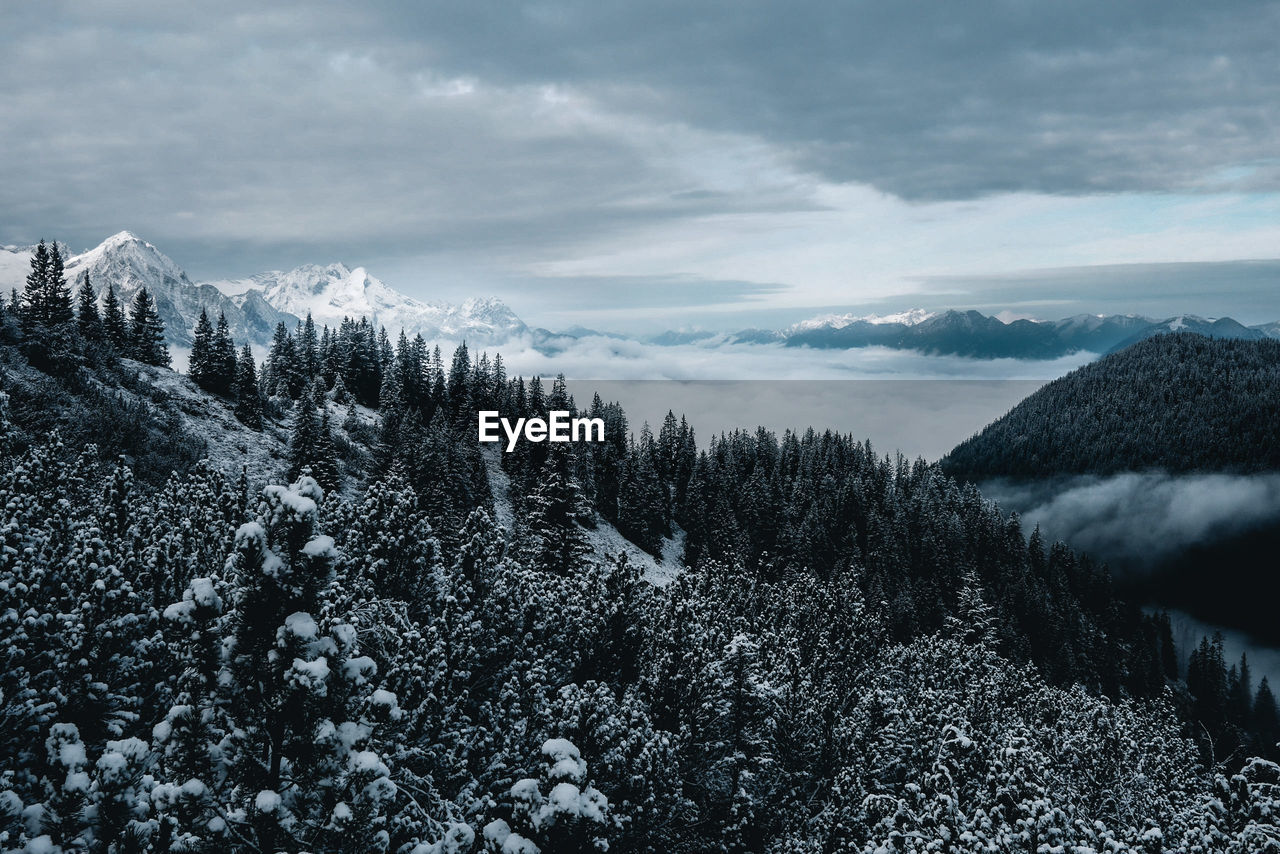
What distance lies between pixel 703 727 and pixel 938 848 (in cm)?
976

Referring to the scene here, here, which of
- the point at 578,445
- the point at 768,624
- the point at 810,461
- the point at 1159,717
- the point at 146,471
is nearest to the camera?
the point at 768,624

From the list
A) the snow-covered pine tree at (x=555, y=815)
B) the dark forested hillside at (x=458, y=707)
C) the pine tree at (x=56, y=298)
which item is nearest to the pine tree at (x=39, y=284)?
the pine tree at (x=56, y=298)

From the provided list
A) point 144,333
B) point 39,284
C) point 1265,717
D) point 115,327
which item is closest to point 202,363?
point 144,333

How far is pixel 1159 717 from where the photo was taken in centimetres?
7081

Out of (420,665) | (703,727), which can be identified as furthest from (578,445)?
(420,665)

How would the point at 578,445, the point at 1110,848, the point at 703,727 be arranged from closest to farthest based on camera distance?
the point at 1110,848 < the point at 703,727 < the point at 578,445

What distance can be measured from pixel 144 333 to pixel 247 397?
1843cm

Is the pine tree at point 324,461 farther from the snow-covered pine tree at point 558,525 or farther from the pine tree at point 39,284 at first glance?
the pine tree at point 39,284

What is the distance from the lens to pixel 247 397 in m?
79.0

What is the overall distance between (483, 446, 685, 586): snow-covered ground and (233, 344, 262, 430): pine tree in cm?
2600

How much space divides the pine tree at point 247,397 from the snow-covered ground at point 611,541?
2600 centimetres

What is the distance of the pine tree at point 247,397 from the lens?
250ft

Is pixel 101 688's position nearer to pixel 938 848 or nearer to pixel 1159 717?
pixel 938 848

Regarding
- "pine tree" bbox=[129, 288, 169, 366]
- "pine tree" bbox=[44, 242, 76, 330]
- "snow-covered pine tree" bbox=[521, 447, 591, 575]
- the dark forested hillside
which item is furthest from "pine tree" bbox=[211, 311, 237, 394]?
"snow-covered pine tree" bbox=[521, 447, 591, 575]
